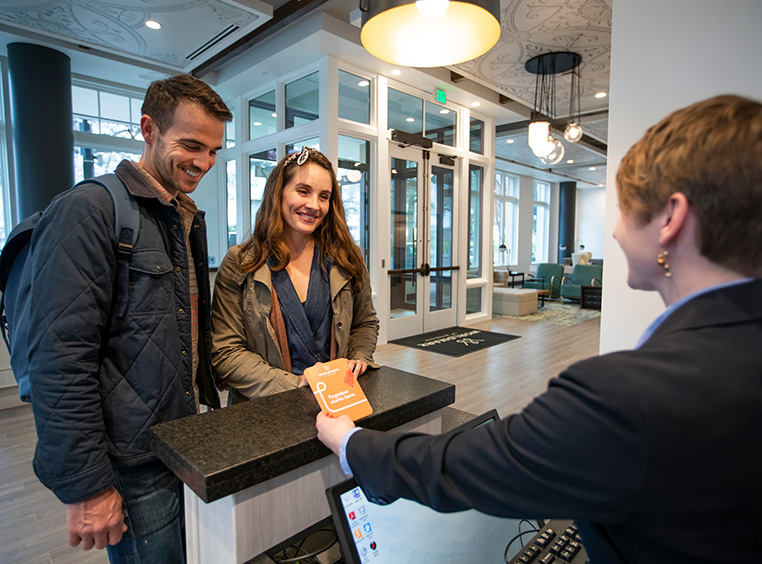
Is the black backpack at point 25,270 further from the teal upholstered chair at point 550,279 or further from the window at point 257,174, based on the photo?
the teal upholstered chair at point 550,279

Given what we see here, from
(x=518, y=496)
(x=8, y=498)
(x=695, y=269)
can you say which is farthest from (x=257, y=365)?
(x=8, y=498)

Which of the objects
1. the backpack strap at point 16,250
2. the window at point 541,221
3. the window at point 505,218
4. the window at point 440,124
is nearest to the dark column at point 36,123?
the window at point 440,124

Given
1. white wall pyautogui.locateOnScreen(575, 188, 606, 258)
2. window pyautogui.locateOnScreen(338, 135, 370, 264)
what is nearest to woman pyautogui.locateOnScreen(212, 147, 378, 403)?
window pyautogui.locateOnScreen(338, 135, 370, 264)

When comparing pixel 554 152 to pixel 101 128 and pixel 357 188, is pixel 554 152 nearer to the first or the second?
pixel 357 188

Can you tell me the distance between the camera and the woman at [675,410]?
0.47 meters

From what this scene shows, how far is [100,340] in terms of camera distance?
3.05 feet

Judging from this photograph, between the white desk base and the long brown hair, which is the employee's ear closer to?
the white desk base

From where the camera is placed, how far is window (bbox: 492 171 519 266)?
12945 millimetres

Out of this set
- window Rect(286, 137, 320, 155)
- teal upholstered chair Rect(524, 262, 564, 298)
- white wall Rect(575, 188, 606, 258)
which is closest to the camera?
window Rect(286, 137, 320, 155)

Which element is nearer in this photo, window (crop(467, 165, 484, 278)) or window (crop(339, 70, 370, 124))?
window (crop(339, 70, 370, 124))

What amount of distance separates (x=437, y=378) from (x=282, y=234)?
345cm

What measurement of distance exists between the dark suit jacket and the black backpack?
874 mm

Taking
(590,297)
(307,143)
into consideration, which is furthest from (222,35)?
(590,297)

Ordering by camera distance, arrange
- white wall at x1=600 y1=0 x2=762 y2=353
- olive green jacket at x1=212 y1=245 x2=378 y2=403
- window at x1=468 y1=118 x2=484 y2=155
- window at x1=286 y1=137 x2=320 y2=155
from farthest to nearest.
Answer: window at x1=468 y1=118 x2=484 y2=155 < window at x1=286 y1=137 x2=320 y2=155 < white wall at x1=600 y1=0 x2=762 y2=353 < olive green jacket at x1=212 y1=245 x2=378 y2=403
